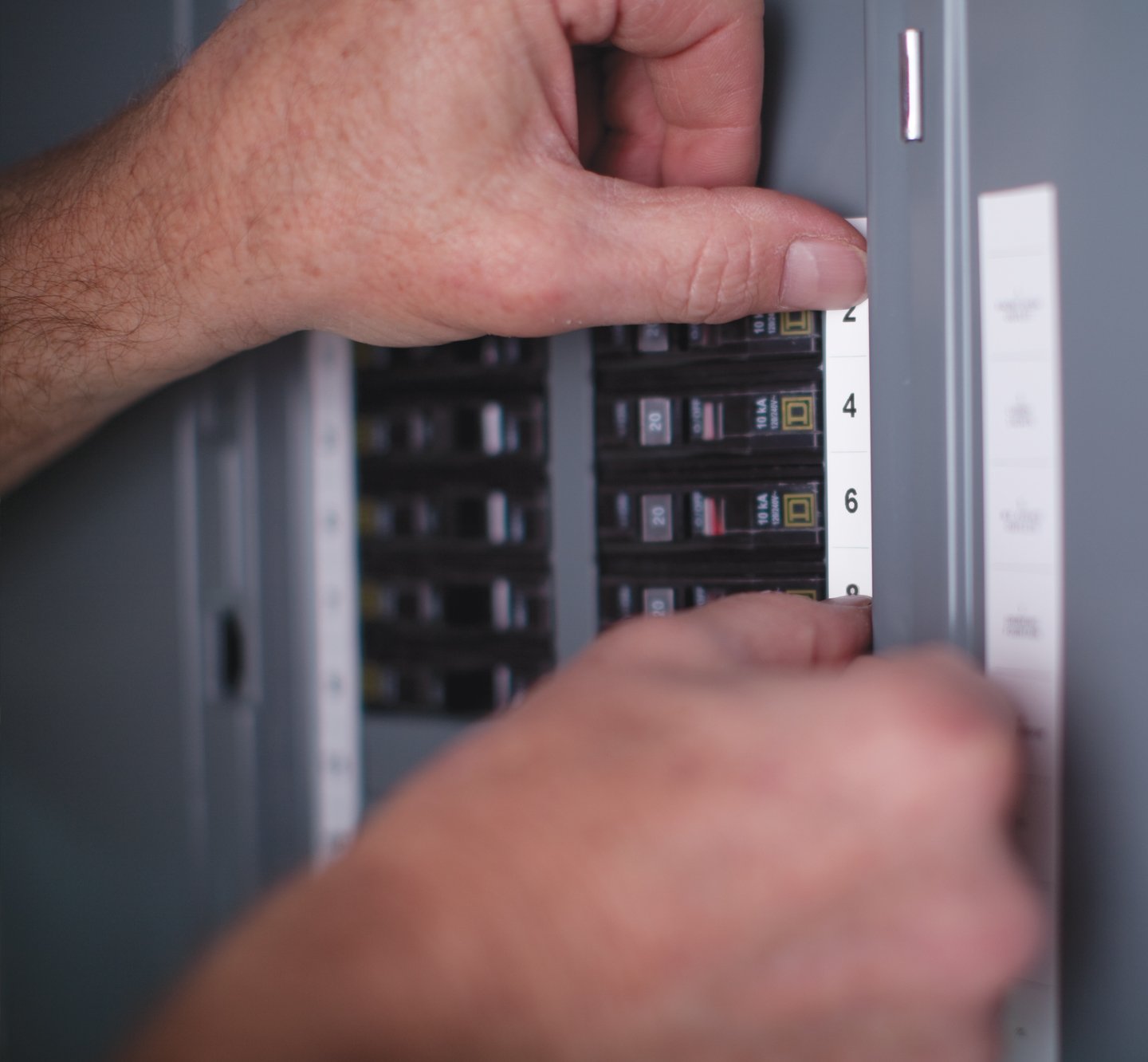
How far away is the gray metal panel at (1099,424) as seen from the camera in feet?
2.11

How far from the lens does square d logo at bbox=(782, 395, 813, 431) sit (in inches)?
33.8

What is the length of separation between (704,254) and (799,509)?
0.78ft

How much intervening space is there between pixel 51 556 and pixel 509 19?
0.87 m

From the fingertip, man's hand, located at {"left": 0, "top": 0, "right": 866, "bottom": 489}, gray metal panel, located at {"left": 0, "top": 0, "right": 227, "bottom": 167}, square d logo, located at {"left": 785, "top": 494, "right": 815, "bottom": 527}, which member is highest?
gray metal panel, located at {"left": 0, "top": 0, "right": 227, "bottom": 167}

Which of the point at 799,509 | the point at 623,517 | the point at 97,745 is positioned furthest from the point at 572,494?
the point at 97,745

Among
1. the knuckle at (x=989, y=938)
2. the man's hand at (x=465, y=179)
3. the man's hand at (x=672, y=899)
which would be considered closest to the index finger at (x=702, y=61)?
the man's hand at (x=465, y=179)

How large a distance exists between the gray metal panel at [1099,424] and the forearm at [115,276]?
0.68 m

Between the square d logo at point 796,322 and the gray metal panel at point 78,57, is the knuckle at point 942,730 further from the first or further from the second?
the gray metal panel at point 78,57

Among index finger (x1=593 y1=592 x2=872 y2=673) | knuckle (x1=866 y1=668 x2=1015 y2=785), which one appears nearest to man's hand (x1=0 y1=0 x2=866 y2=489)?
index finger (x1=593 y1=592 x2=872 y2=673)

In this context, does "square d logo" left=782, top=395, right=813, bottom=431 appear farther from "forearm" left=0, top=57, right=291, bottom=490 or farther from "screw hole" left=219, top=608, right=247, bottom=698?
"screw hole" left=219, top=608, right=247, bottom=698

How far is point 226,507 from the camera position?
117 centimetres

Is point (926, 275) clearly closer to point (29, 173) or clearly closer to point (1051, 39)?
point (1051, 39)

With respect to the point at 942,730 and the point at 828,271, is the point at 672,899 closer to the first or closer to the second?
the point at 942,730

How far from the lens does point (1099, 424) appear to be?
649 mm
